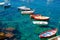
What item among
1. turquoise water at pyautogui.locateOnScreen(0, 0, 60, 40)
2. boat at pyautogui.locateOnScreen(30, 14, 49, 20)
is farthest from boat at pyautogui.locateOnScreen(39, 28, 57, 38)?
boat at pyautogui.locateOnScreen(30, 14, 49, 20)

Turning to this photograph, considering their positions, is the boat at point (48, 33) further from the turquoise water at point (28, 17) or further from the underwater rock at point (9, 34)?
the underwater rock at point (9, 34)

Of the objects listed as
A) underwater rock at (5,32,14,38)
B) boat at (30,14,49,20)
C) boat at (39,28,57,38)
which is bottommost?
boat at (39,28,57,38)

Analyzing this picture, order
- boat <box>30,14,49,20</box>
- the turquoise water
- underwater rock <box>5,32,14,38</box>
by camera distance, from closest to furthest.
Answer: underwater rock <box>5,32,14,38</box> < the turquoise water < boat <box>30,14,49,20</box>

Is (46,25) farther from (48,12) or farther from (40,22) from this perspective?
(48,12)

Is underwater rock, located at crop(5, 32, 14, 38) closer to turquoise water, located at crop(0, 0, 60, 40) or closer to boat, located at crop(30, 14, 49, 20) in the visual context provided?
turquoise water, located at crop(0, 0, 60, 40)

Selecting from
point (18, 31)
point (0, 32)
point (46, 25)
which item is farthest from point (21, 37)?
point (46, 25)

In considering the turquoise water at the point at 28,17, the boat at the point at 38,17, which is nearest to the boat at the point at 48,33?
the turquoise water at the point at 28,17

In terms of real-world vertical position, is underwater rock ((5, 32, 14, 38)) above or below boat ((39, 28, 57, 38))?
above

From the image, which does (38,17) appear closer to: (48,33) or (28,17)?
(28,17)

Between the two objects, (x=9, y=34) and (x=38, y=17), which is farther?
(x=38, y=17)

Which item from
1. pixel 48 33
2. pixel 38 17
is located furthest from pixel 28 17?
pixel 48 33
